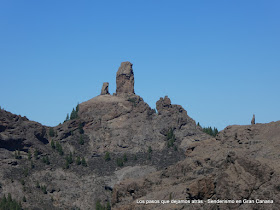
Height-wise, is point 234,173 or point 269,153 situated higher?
point 269,153

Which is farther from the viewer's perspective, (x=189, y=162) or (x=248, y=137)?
(x=248, y=137)

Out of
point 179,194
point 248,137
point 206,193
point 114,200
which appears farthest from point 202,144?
point 206,193

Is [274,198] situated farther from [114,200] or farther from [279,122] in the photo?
[279,122]

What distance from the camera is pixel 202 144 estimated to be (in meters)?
177

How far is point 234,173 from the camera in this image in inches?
4245

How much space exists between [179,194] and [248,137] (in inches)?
2196

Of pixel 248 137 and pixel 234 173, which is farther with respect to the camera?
pixel 248 137

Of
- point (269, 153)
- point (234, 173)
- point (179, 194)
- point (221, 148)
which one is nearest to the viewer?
point (234, 173)

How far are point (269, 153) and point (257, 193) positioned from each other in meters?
49.0

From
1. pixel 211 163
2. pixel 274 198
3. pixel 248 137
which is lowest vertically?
pixel 274 198

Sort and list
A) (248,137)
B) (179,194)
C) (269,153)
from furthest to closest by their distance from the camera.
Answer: (248,137)
(269,153)
(179,194)

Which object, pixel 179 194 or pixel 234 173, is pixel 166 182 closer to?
pixel 179 194

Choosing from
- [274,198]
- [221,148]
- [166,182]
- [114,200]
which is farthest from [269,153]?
[274,198]

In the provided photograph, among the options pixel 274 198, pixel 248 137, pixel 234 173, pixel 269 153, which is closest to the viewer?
pixel 274 198
